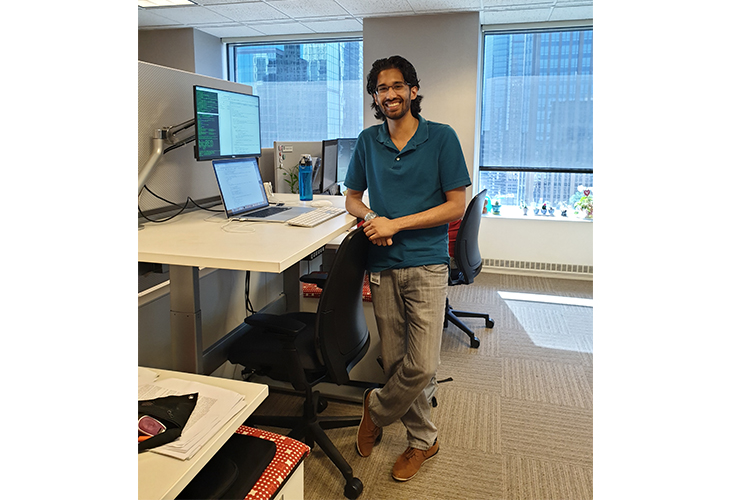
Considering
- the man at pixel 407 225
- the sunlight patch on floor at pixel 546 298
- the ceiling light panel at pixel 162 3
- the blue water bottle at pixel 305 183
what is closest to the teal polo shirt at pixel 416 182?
the man at pixel 407 225

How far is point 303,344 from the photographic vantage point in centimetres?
177

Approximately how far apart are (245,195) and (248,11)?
9.90ft

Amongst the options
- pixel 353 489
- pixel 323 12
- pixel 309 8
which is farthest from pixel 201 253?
pixel 323 12

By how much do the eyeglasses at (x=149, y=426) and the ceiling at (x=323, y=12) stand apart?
12.6 feet

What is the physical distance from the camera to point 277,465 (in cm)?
107

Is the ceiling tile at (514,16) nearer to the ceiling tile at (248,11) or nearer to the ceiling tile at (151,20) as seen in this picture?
the ceiling tile at (248,11)

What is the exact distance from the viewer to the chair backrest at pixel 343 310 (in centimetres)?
160

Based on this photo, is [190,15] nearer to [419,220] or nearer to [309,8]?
[309,8]

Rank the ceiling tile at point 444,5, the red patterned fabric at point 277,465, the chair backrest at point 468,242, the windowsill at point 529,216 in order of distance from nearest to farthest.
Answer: the red patterned fabric at point 277,465 → the chair backrest at point 468,242 → the ceiling tile at point 444,5 → the windowsill at point 529,216

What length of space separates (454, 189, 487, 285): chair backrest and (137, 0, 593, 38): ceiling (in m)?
2.07

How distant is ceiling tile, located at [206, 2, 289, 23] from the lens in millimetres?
4223

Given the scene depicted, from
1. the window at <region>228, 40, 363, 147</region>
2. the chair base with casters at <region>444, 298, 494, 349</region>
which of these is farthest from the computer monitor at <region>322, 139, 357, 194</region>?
the window at <region>228, 40, 363, 147</region>
